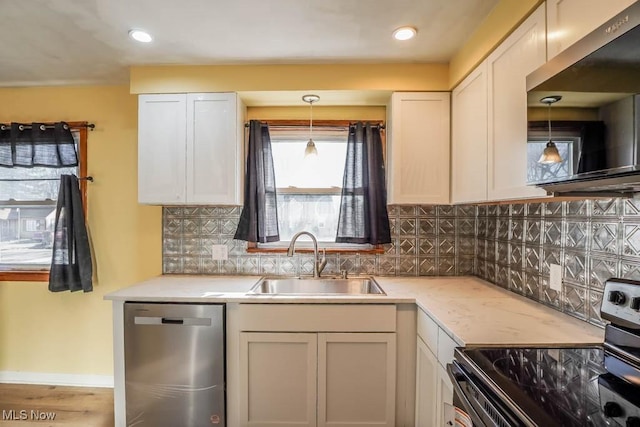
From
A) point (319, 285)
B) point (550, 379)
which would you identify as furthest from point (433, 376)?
point (319, 285)

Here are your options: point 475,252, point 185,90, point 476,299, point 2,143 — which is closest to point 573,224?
point 476,299

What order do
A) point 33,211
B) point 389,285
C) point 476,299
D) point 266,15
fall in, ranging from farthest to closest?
point 33,211, point 389,285, point 476,299, point 266,15

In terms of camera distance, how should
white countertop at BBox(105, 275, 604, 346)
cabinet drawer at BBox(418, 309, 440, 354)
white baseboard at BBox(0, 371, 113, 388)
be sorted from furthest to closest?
white baseboard at BBox(0, 371, 113, 388) → cabinet drawer at BBox(418, 309, 440, 354) → white countertop at BBox(105, 275, 604, 346)

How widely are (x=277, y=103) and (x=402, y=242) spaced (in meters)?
1.43

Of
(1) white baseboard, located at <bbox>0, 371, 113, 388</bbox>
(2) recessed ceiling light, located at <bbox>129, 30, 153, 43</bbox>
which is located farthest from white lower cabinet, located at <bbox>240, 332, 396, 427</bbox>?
(2) recessed ceiling light, located at <bbox>129, 30, 153, 43</bbox>

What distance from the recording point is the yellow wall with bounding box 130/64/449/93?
2113mm

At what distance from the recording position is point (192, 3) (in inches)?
60.2

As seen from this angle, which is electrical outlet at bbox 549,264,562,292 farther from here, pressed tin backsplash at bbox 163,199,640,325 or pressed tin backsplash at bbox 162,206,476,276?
pressed tin backsplash at bbox 162,206,476,276

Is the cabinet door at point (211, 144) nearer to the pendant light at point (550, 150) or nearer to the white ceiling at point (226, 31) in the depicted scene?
the white ceiling at point (226, 31)

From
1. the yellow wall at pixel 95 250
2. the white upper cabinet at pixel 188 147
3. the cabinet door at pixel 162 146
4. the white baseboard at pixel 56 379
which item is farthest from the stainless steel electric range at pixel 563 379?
the white baseboard at pixel 56 379

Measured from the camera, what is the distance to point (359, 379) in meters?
1.81

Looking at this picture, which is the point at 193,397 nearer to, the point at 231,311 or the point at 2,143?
the point at 231,311

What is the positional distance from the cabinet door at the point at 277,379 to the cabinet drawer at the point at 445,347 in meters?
0.69

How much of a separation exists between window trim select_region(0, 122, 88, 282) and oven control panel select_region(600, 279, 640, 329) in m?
3.24
